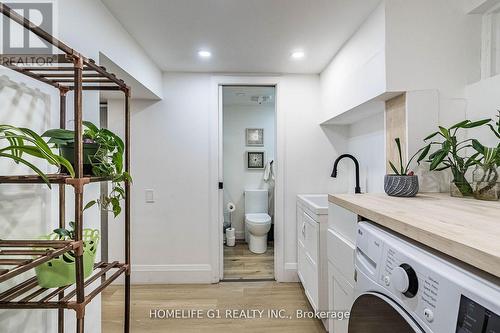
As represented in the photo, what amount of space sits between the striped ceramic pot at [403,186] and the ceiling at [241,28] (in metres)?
1.04

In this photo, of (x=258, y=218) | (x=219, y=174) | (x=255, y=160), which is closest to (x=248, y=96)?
(x=255, y=160)

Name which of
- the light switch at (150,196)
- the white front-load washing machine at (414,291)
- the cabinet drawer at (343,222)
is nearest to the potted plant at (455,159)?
the cabinet drawer at (343,222)

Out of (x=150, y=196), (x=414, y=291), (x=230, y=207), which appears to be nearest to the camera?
(x=414, y=291)

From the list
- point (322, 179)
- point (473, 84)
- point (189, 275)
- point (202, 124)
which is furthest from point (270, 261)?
point (473, 84)

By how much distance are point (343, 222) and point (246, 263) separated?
2.12 metres

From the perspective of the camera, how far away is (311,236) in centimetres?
210

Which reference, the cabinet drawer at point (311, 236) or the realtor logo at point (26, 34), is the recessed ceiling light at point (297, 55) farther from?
the realtor logo at point (26, 34)

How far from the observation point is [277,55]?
2246mm

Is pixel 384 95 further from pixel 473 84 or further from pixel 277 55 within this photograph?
pixel 277 55

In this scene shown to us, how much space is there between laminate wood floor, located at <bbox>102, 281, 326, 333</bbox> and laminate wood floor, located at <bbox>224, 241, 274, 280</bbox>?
0.58 feet

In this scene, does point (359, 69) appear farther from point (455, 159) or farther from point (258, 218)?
point (258, 218)

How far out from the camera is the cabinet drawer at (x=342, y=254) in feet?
3.95

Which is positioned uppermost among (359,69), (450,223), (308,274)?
(359,69)

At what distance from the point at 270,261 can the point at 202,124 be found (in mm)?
1892
